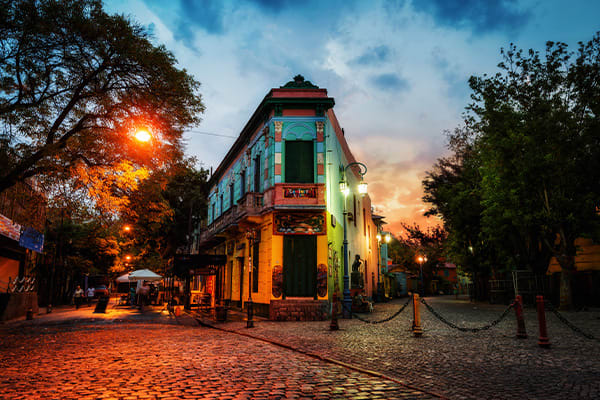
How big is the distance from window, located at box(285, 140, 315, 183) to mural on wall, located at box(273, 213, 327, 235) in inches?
61.3

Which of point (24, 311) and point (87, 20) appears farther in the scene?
point (24, 311)

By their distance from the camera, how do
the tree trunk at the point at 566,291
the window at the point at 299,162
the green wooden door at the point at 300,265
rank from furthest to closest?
the tree trunk at the point at 566,291, the window at the point at 299,162, the green wooden door at the point at 300,265

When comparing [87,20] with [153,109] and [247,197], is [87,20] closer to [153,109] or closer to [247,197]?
[153,109]

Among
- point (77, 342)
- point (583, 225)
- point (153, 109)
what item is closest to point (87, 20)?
point (153, 109)

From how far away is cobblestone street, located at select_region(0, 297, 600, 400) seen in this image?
16.9 ft

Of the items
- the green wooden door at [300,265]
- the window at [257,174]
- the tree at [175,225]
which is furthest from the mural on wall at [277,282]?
the tree at [175,225]

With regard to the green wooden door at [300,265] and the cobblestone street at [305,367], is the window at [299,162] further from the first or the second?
the cobblestone street at [305,367]

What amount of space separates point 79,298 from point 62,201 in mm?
18703

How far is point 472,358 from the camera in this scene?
7367 millimetres

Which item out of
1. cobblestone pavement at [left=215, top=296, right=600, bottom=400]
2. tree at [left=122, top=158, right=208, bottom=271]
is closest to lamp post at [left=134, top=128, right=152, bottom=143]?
cobblestone pavement at [left=215, top=296, right=600, bottom=400]

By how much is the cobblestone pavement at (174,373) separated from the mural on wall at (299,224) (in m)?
7.31

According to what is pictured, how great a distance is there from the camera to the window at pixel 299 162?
57.3 ft

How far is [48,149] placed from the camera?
33.4 feet

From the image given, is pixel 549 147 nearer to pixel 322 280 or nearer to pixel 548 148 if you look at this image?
pixel 548 148
